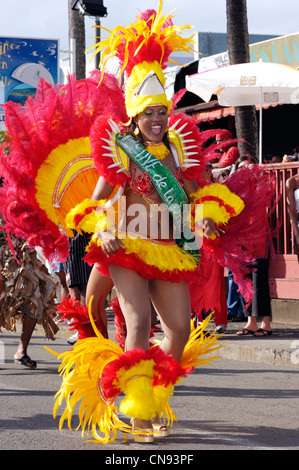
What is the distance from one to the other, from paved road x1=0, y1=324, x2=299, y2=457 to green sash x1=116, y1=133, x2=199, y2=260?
1203 mm

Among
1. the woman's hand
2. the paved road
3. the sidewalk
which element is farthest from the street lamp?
the woman's hand

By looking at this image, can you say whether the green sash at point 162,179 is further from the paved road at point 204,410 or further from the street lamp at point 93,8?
the street lamp at point 93,8

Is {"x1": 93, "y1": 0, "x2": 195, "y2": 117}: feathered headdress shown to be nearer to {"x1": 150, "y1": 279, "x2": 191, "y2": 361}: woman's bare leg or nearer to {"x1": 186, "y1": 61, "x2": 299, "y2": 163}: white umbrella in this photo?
{"x1": 150, "y1": 279, "x2": 191, "y2": 361}: woman's bare leg

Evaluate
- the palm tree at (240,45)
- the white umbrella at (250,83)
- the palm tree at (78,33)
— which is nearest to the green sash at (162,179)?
the white umbrella at (250,83)

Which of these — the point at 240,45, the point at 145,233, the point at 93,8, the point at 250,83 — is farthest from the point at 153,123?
the point at 240,45

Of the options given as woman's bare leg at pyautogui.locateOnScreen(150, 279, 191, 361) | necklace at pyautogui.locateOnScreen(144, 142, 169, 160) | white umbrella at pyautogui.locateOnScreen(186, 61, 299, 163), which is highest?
white umbrella at pyautogui.locateOnScreen(186, 61, 299, 163)

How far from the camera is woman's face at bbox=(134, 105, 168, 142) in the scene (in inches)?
209

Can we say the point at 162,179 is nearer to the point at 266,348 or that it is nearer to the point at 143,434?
the point at 143,434

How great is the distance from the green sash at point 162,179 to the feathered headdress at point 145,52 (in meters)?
0.22

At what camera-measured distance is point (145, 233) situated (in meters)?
5.20

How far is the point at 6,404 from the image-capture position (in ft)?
21.3

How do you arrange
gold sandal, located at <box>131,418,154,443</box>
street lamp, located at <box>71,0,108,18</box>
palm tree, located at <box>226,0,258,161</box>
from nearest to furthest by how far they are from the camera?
gold sandal, located at <box>131,418,154,443</box> < street lamp, located at <box>71,0,108,18</box> < palm tree, located at <box>226,0,258,161</box>

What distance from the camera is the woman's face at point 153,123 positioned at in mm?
5305

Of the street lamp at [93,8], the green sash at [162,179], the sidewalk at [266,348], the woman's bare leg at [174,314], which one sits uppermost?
the street lamp at [93,8]
